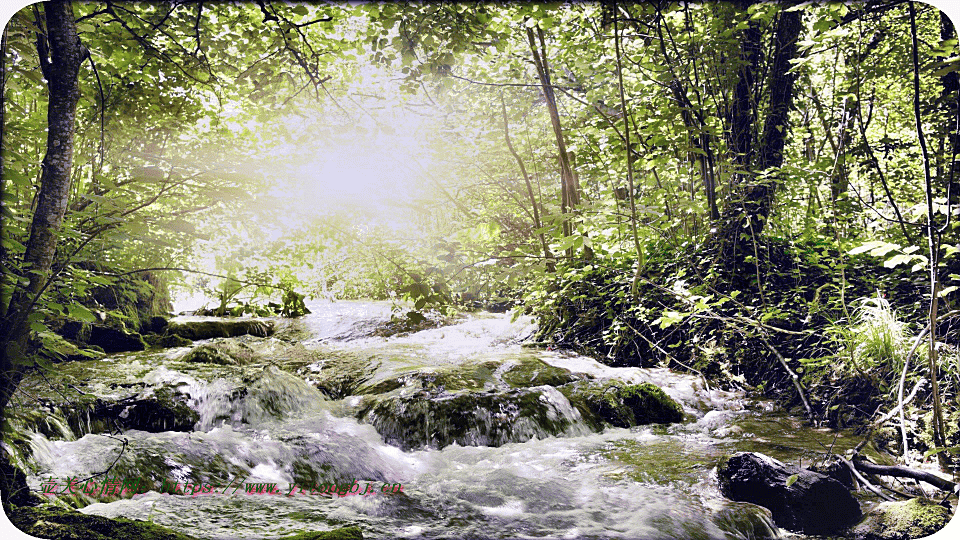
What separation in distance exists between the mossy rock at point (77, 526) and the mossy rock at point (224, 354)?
1402 millimetres

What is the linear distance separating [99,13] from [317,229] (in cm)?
111

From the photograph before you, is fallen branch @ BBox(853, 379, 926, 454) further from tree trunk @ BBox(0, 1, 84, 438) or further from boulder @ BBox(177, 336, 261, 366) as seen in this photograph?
boulder @ BBox(177, 336, 261, 366)

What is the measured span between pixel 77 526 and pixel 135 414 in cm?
99

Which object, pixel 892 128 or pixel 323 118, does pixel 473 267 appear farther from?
pixel 892 128

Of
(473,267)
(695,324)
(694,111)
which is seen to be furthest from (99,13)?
(695,324)

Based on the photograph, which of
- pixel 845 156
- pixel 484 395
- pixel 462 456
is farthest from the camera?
pixel 484 395

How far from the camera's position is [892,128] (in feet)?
9.92

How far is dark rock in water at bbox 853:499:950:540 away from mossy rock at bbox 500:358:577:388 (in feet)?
5.06

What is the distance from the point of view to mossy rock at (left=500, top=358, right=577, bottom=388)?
278cm

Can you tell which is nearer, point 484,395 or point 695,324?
point 484,395

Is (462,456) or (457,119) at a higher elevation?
(457,119)

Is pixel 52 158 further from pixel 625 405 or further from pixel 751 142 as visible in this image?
pixel 751 142

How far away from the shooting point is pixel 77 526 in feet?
4.01

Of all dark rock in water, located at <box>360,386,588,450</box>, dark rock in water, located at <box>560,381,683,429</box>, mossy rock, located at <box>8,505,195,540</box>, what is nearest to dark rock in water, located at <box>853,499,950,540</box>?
dark rock in water, located at <box>560,381,683,429</box>
